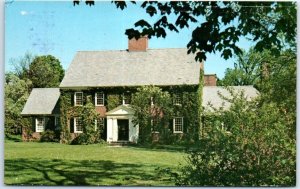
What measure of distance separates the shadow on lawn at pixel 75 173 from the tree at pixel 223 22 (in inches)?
92.5

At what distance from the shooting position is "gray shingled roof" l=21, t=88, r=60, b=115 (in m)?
8.56

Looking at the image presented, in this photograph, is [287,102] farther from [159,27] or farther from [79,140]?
[79,140]

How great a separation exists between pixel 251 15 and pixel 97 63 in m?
2.84

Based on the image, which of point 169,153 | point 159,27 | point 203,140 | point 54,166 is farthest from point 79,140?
point 159,27

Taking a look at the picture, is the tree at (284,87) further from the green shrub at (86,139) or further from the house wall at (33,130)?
the house wall at (33,130)

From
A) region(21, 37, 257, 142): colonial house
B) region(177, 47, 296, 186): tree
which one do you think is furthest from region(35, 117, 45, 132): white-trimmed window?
region(177, 47, 296, 186): tree

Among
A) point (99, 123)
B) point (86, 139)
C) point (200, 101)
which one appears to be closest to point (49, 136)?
point (86, 139)

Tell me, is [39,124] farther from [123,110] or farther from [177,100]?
[177,100]

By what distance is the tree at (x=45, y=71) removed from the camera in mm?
8023

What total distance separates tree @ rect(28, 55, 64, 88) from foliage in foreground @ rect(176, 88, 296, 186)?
296 centimetres

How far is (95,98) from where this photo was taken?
9805 millimetres

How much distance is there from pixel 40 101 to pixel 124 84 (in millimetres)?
2101

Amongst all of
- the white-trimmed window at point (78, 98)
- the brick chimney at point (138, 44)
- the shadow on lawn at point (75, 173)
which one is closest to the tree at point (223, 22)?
the brick chimney at point (138, 44)

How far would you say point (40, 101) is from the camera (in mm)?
9328
